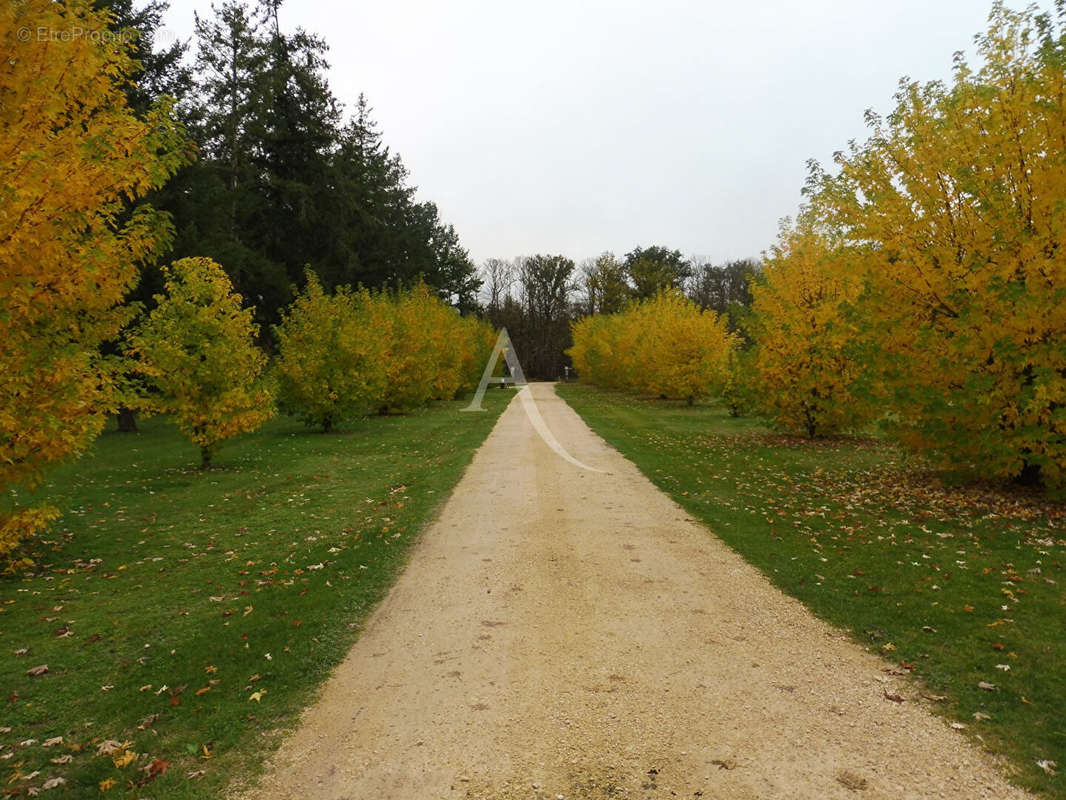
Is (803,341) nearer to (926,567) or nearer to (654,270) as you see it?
(926,567)

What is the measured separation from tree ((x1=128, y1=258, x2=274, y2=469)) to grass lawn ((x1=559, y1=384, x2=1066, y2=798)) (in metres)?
9.13

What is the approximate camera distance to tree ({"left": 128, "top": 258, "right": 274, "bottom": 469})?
41.3 ft

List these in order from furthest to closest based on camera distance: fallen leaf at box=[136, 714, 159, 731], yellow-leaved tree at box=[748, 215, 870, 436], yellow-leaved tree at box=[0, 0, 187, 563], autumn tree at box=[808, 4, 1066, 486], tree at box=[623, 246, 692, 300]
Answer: tree at box=[623, 246, 692, 300] → yellow-leaved tree at box=[748, 215, 870, 436] → autumn tree at box=[808, 4, 1066, 486] → yellow-leaved tree at box=[0, 0, 187, 563] → fallen leaf at box=[136, 714, 159, 731]

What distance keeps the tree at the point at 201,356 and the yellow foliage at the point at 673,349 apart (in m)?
18.9

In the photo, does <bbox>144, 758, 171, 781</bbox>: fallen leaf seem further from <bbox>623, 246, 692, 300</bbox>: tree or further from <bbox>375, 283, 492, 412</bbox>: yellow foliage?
<bbox>623, 246, 692, 300</bbox>: tree

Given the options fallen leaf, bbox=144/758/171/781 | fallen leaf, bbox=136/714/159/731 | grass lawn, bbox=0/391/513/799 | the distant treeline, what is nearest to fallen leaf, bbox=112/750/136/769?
grass lawn, bbox=0/391/513/799

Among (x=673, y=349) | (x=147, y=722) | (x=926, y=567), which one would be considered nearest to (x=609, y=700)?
(x=147, y=722)

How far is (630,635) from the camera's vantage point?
4926 mm

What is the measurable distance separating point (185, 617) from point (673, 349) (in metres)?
25.3

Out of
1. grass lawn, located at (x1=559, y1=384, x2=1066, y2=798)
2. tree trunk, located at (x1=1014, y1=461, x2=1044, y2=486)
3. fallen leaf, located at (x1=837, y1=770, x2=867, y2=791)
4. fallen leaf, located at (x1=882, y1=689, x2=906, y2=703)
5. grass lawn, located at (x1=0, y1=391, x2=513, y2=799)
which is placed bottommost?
grass lawn, located at (x1=0, y1=391, x2=513, y2=799)

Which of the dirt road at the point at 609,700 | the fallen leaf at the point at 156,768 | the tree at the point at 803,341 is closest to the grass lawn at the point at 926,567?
the dirt road at the point at 609,700

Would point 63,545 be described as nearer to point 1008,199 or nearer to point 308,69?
point 1008,199

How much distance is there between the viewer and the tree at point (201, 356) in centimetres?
1259

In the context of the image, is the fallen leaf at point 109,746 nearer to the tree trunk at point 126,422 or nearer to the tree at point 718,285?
the tree trunk at point 126,422
